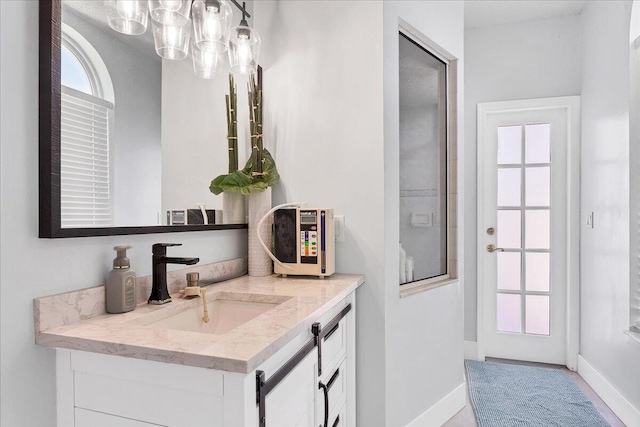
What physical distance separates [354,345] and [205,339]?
38.7 inches

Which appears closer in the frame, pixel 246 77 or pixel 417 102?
pixel 246 77

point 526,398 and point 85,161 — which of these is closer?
point 85,161

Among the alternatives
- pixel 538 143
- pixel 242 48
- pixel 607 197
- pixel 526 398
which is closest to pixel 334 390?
pixel 242 48

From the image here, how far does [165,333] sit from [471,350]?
2.97 m

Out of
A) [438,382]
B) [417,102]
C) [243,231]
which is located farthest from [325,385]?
[417,102]

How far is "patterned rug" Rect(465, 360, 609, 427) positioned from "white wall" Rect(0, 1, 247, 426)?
2191 millimetres

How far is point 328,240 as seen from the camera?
173cm

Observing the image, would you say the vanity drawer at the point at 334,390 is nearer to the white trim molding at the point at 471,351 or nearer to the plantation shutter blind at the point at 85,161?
the plantation shutter blind at the point at 85,161

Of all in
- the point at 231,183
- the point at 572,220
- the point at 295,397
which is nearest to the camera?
the point at 295,397

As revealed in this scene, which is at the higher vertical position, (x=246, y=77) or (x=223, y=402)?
(x=246, y=77)

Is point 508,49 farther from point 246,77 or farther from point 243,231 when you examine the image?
point 243,231

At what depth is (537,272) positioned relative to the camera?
322cm

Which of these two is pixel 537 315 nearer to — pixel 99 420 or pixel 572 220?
pixel 572 220

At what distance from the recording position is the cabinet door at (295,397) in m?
0.98
